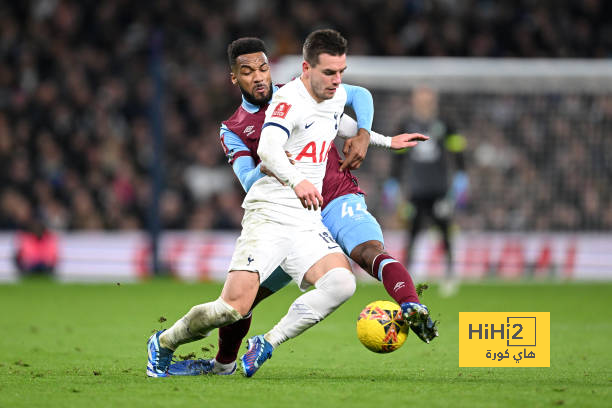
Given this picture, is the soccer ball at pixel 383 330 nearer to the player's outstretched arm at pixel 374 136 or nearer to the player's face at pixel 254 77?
the player's outstretched arm at pixel 374 136

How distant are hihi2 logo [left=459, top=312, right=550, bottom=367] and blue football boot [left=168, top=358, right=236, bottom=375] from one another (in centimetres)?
141

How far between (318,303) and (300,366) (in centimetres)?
94

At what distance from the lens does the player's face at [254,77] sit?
6129 mm

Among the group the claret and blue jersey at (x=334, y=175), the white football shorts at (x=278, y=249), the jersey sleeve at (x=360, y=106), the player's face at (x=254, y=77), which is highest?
the player's face at (x=254, y=77)

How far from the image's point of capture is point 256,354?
5770 mm

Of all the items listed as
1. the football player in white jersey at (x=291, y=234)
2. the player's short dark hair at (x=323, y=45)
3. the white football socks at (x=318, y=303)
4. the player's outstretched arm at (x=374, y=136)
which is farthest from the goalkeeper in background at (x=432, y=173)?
the white football socks at (x=318, y=303)

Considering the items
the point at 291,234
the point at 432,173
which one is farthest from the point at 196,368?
the point at 432,173

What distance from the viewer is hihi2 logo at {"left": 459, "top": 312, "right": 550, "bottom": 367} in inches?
231

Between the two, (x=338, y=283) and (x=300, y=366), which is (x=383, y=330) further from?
(x=300, y=366)

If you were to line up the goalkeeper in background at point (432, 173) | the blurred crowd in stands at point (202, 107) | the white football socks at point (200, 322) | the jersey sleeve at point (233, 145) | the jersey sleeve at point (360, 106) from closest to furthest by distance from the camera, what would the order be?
the white football socks at point (200, 322), the jersey sleeve at point (233, 145), the jersey sleeve at point (360, 106), the goalkeeper in background at point (432, 173), the blurred crowd in stands at point (202, 107)

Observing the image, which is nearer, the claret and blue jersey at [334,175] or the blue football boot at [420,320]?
the blue football boot at [420,320]

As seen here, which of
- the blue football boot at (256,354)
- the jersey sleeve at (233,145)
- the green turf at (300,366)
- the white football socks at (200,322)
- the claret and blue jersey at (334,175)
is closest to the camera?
the green turf at (300,366)

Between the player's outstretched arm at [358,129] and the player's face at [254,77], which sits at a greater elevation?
the player's face at [254,77]

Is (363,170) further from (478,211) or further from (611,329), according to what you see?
(611,329)
